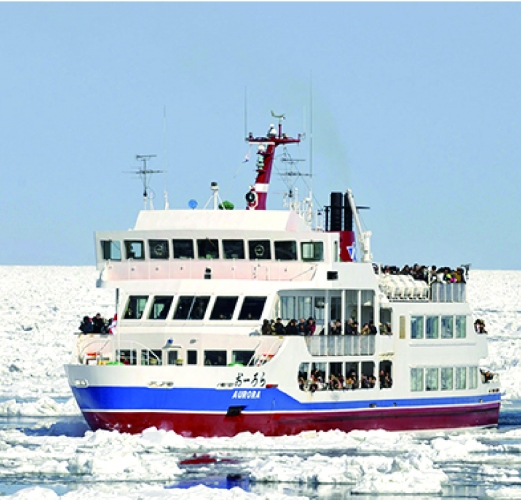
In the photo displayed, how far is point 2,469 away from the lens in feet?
88.8

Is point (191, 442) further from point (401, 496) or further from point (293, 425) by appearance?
point (401, 496)

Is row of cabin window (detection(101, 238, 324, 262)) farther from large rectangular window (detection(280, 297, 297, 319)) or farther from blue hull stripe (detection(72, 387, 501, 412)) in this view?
blue hull stripe (detection(72, 387, 501, 412))

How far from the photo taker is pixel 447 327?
35000 mm

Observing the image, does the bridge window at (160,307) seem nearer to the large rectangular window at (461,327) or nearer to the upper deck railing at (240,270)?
the upper deck railing at (240,270)

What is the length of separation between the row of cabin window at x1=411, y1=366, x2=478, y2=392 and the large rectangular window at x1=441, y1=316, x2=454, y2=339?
A: 2.33ft

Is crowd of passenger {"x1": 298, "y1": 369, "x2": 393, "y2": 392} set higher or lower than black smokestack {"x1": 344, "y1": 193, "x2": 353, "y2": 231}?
lower

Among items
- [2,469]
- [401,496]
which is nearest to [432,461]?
[401,496]

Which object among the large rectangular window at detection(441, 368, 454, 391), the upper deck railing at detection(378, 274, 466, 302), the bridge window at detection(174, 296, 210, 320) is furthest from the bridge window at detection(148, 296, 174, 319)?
the large rectangular window at detection(441, 368, 454, 391)

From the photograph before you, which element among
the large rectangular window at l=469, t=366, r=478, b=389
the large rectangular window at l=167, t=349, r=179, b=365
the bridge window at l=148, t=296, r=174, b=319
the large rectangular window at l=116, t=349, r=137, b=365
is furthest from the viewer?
the large rectangular window at l=469, t=366, r=478, b=389

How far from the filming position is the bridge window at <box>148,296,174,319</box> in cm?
3225

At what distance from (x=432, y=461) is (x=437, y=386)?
19.4 ft

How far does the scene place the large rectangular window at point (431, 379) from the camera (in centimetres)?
Answer: 3434

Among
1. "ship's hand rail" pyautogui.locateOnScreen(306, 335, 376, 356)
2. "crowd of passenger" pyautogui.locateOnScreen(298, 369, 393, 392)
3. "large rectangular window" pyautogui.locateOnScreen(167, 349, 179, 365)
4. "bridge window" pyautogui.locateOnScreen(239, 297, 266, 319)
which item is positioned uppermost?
"bridge window" pyautogui.locateOnScreen(239, 297, 266, 319)

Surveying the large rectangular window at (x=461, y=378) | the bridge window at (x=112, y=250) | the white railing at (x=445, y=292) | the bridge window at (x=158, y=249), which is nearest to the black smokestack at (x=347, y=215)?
the white railing at (x=445, y=292)
